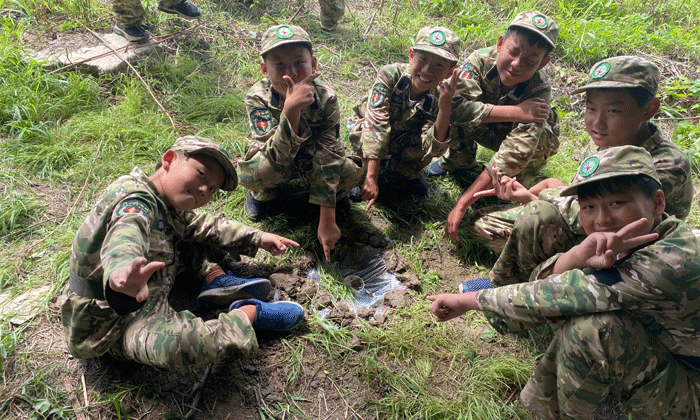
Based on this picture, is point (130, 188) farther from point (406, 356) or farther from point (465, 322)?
point (465, 322)

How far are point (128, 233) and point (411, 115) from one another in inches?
98.2

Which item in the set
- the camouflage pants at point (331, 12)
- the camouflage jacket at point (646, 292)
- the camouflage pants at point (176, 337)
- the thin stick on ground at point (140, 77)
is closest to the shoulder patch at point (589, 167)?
the camouflage jacket at point (646, 292)

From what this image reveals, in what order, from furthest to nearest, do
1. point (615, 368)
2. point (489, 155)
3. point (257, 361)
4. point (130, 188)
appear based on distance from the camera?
1. point (489, 155)
2. point (257, 361)
3. point (130, 188)
4. point (615, 368)

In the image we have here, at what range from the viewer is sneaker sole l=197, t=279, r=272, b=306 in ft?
9.64

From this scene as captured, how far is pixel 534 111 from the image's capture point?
378cm

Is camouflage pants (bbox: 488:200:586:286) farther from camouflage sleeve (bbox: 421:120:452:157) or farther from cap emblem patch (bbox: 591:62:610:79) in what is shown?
camouflage sleeve (bbox: 421:120:452:157)

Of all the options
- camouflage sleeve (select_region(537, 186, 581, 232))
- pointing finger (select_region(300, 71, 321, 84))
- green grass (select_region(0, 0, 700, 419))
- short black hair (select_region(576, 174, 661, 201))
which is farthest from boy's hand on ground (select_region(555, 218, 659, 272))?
pointing finger (select_region(300, 71, 321, 84))

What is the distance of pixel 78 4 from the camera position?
5672 mm

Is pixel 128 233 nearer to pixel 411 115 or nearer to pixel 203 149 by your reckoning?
pixel 203 149

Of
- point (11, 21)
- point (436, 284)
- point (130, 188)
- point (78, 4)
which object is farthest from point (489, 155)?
point (11, 21)

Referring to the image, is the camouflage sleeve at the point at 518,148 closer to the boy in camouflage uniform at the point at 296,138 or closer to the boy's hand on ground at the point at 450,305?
the boy in camouflage uniform at the point at 296,138

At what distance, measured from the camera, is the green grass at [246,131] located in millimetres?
2773

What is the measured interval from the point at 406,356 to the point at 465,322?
0.54m

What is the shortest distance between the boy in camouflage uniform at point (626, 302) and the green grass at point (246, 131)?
645 millimetres
